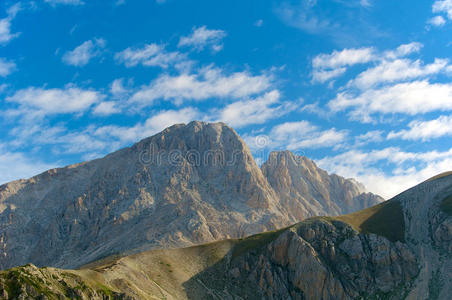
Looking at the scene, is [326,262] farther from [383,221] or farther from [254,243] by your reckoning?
[383,221]

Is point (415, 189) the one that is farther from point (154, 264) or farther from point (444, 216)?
point (154, 264)

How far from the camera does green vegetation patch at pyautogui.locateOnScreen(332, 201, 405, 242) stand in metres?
134

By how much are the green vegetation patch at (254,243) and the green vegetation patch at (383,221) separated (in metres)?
20.2

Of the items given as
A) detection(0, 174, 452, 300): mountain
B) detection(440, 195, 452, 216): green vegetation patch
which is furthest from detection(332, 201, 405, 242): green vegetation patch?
detection(440, 195, 452, 216): green vegetation patch

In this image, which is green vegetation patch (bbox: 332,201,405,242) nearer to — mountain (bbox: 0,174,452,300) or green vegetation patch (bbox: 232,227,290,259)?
mountain (bbox: 0,174,452,300)

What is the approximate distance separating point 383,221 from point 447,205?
1840 centimetres

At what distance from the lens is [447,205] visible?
134250mm

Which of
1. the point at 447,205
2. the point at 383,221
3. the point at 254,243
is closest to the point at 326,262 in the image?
the point at 254,243

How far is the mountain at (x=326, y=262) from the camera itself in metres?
118

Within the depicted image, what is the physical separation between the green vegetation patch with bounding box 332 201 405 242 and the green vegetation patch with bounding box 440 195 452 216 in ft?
38.4

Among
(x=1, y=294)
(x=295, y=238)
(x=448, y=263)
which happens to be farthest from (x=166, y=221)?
(x=1, y=294)

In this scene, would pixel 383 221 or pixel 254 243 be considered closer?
pixel 383 221

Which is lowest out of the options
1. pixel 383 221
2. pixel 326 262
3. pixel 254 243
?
pixel 326 262

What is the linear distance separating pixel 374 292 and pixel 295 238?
83.0 ft
